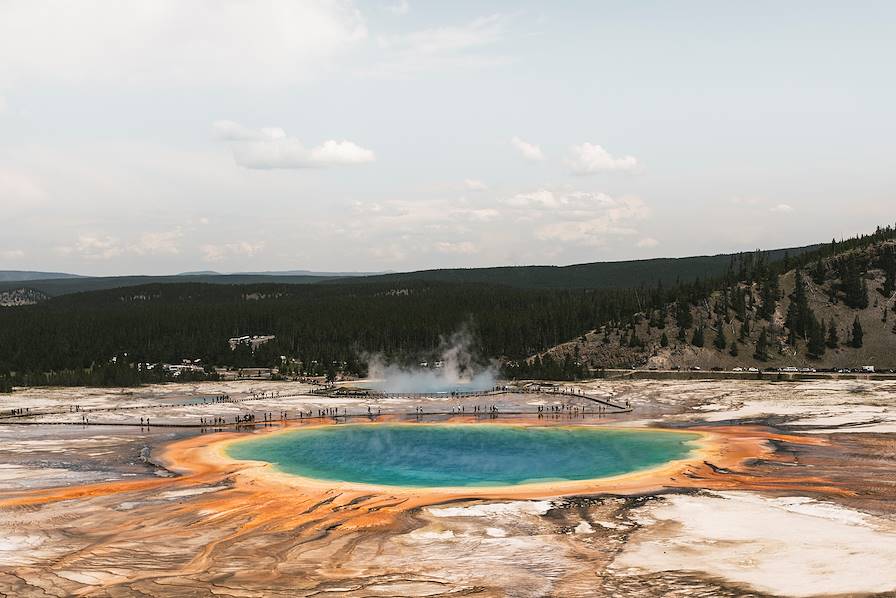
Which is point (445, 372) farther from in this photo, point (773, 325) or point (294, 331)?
point (773, 325)

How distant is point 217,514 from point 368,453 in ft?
65.6

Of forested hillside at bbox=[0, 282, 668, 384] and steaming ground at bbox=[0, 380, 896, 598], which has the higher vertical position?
forested hillside at bbox=[0, 282, 668, 384]

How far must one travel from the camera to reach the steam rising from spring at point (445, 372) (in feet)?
340

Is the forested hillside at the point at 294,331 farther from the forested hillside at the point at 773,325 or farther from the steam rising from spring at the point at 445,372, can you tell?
the forested hillside at the point at 773,325

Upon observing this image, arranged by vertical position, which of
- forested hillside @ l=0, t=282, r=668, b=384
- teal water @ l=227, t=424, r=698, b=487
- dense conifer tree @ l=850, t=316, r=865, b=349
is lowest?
teal water @ l=227, t=424, r=698, b=487

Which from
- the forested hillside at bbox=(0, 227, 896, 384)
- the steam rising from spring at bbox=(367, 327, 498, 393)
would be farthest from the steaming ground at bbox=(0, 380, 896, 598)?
the forested hillside at bbox=(0, 227, 896, 384)

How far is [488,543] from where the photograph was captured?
1214 inches

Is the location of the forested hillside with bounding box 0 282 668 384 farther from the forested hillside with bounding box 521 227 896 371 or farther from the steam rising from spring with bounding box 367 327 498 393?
the forested hillside with bounding box 521 227 896 371

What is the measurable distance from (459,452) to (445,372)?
64607 millimetres

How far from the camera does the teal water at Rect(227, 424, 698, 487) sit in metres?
46.0

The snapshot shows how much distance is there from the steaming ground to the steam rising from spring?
56.0 metres

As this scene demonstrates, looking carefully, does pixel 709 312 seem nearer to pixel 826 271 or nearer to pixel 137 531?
pixel 826 271

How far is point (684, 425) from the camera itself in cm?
6594

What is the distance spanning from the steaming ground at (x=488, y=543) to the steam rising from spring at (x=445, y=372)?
5597cm
